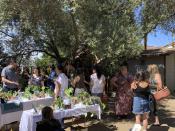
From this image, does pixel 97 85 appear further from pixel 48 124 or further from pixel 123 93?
pixel 48 124

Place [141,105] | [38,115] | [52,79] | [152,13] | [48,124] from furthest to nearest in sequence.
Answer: [152,13], [52,79], [141,105], [38,115], [48,124]

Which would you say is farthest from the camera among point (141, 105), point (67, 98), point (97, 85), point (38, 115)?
point (97, 85)

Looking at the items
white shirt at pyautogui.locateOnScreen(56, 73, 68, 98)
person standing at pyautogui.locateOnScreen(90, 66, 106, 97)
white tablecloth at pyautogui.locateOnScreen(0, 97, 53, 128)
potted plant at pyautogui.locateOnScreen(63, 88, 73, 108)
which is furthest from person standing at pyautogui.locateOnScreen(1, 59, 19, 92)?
person standing at pyautogui.locateOnScreen(90, 66, 106, 97)

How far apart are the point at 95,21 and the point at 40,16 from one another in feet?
6.45

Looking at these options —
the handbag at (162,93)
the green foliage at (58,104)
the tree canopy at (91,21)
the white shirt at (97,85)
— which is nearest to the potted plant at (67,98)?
the green foliage at (58,104)

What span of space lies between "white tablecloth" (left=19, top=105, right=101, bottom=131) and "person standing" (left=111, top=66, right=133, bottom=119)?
2189 mm

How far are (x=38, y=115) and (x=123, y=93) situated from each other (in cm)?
435

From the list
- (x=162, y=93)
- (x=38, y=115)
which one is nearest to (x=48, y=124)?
(x=38, y=115)

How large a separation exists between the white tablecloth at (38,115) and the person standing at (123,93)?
219 centimetres

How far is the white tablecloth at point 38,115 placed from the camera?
7859mm

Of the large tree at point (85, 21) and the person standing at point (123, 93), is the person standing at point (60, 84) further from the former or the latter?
the large tree at point (85, 21)

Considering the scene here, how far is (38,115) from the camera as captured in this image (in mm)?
7941

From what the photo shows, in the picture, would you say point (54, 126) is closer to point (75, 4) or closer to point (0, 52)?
point (75, 4)

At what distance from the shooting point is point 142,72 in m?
8.89
